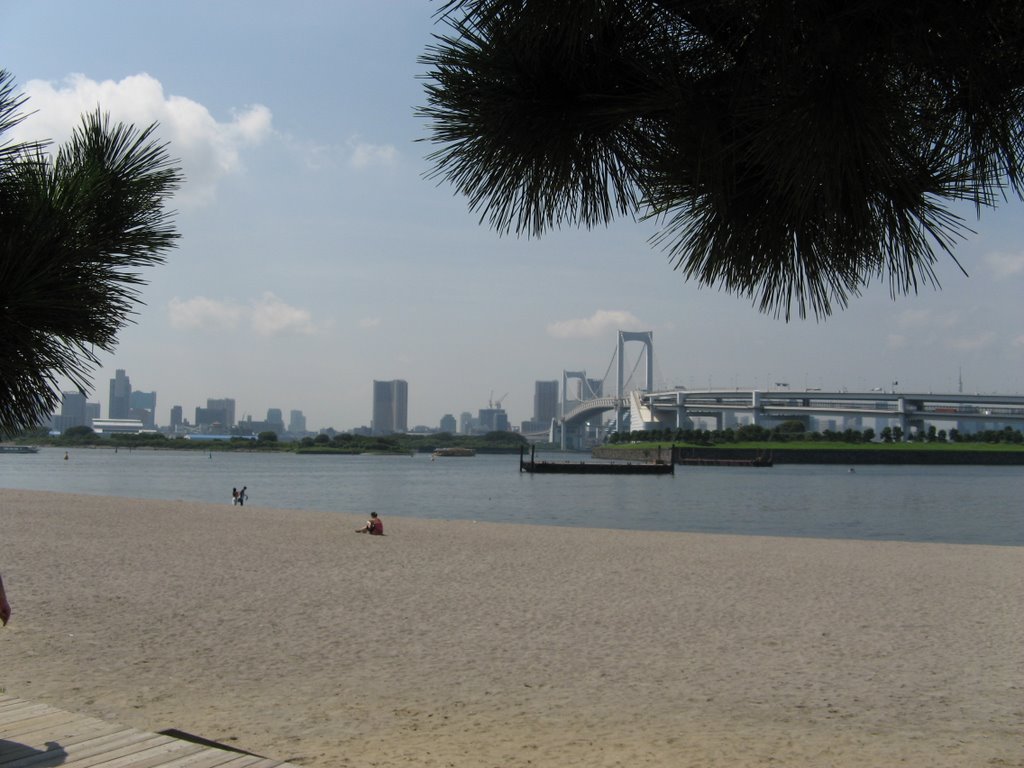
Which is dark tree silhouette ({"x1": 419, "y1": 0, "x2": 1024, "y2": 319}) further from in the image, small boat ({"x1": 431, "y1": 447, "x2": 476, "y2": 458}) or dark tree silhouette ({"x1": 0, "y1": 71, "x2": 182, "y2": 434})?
small boat ({"x1": 431, "y1": 447, "x2": 476, "y2": 458})

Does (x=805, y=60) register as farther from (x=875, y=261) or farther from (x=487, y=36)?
(x=487, y=36)

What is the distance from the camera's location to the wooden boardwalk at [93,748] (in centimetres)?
280

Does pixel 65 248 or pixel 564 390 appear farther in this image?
pixel 564 390

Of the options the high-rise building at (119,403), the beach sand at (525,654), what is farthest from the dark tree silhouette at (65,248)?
the high-rise building at (119,403)

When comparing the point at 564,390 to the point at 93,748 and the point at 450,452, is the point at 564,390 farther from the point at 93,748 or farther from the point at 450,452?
the point at 93,748

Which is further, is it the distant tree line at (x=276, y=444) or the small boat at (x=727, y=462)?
the distant tree line at (x=276, y=444)

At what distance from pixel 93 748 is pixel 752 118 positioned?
2694 mm

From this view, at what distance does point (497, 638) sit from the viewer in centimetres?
745

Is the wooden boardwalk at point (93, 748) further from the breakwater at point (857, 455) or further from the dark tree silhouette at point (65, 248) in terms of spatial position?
the breakwater at point (857, 455)

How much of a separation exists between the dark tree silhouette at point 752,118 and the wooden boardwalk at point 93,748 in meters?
1.88

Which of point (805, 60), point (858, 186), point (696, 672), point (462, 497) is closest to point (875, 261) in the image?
point (858, 186)

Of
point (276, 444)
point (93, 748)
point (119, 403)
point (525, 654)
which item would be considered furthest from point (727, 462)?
point (119, 403)

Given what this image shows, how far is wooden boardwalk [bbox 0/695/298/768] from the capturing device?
2.80 m

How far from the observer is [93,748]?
116 inches
